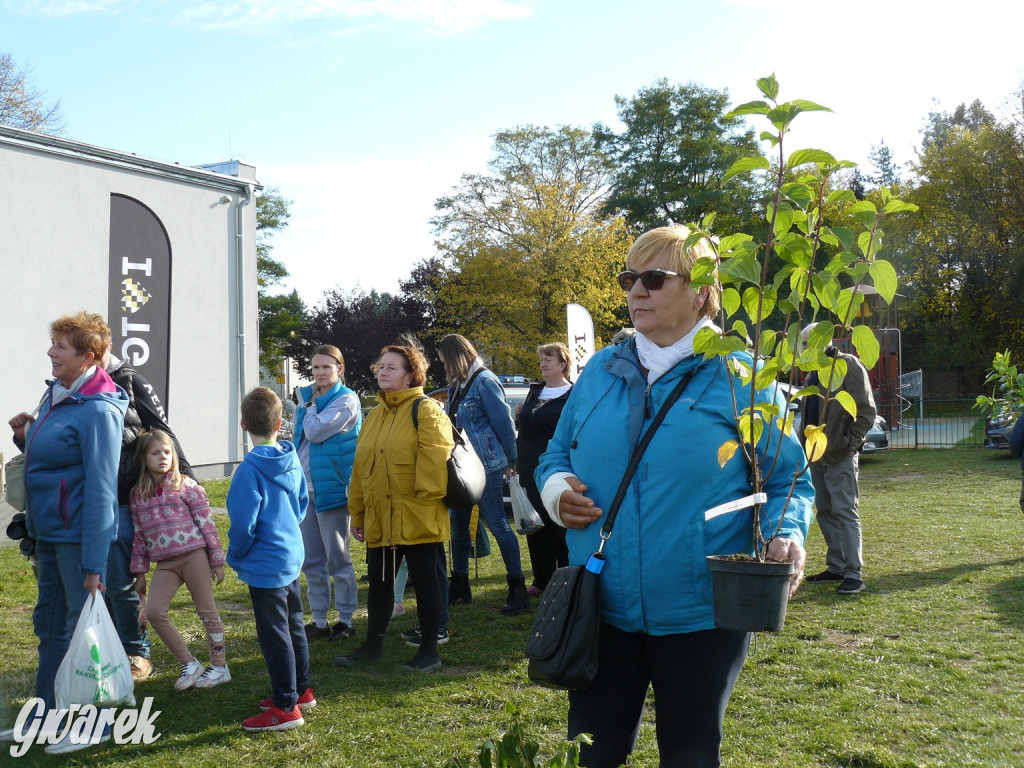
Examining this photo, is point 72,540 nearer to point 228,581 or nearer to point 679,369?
point 679,369

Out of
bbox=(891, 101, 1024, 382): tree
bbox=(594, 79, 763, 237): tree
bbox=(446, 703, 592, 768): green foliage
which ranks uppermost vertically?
bbox=(594, 79, 763, 237): tree

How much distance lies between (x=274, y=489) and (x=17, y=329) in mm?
12461

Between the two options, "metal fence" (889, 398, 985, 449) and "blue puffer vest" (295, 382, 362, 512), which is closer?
"blue puffer vest" (295, 382, 362, 512)

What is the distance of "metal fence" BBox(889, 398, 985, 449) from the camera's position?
22750 mm

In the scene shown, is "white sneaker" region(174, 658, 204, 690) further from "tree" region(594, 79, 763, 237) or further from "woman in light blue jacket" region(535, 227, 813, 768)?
"tree" region(594, 79, 763, 237)

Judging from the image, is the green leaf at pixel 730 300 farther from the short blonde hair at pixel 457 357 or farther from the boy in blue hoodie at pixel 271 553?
the short blonde hair at pixel 457 357

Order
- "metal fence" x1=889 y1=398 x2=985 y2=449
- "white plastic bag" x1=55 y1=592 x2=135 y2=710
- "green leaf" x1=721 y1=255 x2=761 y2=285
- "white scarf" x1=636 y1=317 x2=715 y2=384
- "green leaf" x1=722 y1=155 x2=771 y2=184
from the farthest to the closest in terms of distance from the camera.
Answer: "metal fence" x1=889 y1=398 x2=985 y2=449, "white plastic bag" x1=55 y1=592 x2=135 y2=710, "white scarf" x1=636 y1=317 x2=715 y2=384, "green leaf" x1=721 y1=255 x2=761 y2=285, "green leaf" x1=722 y1=155 x2=771 y2=184

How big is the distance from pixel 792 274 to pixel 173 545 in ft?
12.5

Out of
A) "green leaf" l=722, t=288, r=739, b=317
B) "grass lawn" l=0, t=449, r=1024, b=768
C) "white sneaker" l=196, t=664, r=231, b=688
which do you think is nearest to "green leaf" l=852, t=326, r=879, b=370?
"green leaf" l=722, t=288, r=739, b=317

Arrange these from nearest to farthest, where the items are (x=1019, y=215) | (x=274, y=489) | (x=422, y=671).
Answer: (x=274, y=489) → (x=422, y=671) → (x=1019, y=215)

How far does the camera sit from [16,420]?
15.7ft

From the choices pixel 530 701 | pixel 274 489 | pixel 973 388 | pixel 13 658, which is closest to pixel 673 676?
pixel 530 701

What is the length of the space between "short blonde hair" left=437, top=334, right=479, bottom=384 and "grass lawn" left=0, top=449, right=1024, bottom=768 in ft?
5.90

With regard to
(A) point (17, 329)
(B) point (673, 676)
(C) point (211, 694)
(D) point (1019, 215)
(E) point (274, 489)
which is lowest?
(C) point (211, 694)
